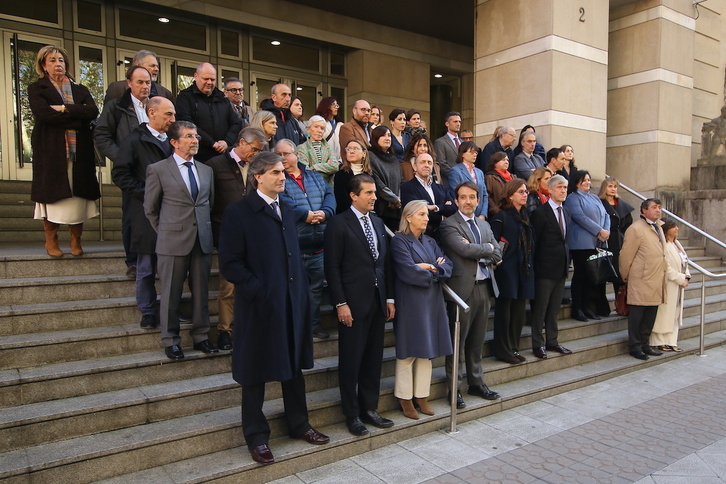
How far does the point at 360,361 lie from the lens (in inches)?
165

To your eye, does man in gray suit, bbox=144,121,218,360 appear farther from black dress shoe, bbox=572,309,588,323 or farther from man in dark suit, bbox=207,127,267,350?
black dress shoe, bbox=572,309,588,323

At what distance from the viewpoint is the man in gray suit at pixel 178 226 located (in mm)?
4168

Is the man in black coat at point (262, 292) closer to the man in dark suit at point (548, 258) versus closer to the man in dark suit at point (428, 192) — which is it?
the man in dark suit at point (428, 192)

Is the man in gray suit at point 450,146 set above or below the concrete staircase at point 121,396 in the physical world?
above

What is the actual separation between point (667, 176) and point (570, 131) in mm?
3296

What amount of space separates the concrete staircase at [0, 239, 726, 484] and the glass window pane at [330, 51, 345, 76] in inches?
Result: 338

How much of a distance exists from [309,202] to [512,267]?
2185 mm

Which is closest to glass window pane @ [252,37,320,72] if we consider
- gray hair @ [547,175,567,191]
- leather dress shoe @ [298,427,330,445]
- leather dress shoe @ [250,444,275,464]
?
gray hair @ [547,175,567,191]

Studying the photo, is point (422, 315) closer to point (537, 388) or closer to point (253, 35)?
point (537, 388)

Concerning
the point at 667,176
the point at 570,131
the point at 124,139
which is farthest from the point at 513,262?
the point at 667,176

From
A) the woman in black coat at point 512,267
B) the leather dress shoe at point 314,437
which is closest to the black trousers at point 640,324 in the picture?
the woman in black coat at point 512,267

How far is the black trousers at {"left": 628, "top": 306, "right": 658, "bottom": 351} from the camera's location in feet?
21.4

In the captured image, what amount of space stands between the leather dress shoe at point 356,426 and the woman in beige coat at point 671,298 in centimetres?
459

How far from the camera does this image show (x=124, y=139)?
454 cm
